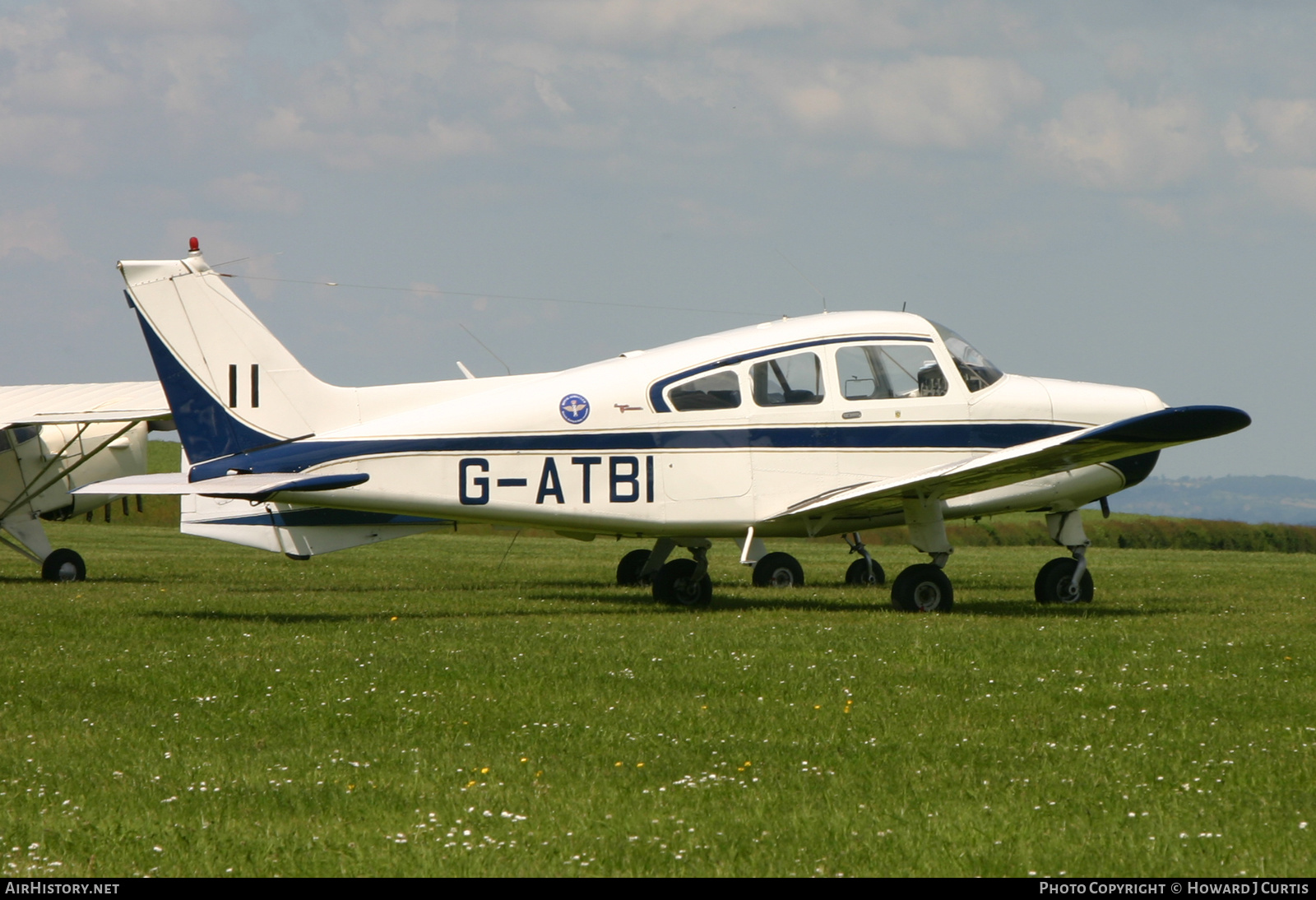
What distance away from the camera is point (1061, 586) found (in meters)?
14.3

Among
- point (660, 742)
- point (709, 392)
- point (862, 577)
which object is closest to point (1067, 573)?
point (862, 577)

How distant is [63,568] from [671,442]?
10.5 m

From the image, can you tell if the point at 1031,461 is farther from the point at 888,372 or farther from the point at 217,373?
the point at 217,373

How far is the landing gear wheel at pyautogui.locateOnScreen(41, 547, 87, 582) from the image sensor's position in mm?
19234

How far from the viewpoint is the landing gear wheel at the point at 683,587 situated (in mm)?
14570

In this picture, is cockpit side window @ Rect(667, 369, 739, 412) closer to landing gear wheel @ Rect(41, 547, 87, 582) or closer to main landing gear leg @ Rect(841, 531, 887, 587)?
main landing gear leg @ Rect(841, 531, 887, 587)

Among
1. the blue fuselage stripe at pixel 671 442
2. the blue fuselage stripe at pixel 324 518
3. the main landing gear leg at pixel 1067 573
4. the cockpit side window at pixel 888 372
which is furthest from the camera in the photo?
the blue fuselage stripe at pixel 324 518

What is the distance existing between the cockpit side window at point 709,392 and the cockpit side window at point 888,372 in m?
1.08

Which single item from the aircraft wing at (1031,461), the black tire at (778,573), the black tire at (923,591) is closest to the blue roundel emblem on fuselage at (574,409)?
the aircraft wing at (1031,461)

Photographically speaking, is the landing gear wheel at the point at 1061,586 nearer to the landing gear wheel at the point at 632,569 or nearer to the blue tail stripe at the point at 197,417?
the landing gear wheel at the point at 632,569

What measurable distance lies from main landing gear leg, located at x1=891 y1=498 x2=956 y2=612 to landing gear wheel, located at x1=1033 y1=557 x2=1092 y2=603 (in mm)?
1331

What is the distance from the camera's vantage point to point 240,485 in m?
12.0

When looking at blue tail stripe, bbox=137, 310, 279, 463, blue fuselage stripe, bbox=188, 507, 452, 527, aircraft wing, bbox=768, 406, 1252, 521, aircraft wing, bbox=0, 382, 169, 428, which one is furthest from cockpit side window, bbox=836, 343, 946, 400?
aircraft wing, bbox=0, 382, 169, 428

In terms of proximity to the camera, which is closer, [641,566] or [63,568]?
[641,566]
